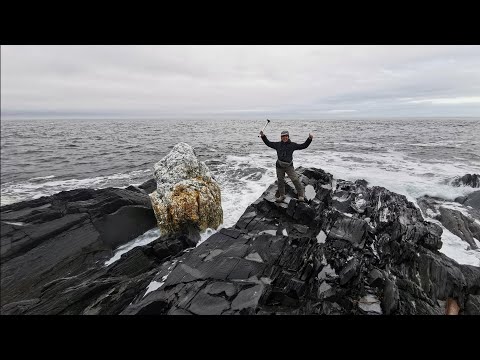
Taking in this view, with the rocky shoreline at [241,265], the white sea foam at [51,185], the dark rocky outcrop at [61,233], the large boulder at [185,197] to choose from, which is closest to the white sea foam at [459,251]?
the rocky shoreline at [241,265]

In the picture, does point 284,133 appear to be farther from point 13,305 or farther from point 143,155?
point 143,155

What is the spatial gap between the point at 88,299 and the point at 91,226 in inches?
146

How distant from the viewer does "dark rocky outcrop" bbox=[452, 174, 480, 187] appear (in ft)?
55.7

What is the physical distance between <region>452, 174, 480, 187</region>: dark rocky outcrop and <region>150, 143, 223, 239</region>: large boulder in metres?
18.2

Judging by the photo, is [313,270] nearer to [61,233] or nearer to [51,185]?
[61,233]

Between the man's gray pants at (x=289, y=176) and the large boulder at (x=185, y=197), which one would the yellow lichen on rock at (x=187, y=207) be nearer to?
the large boulder at (x=185, y=197)

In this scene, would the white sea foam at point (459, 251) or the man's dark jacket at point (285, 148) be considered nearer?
the white sea foam at point (459, 251)

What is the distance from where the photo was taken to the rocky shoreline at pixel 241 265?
557 centimetres

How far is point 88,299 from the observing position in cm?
599

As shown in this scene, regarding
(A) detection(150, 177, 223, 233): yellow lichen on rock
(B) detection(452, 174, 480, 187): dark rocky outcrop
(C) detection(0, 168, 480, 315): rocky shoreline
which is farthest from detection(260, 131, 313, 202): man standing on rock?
(B) detection(452, 174, 480, 187): dark rocky outcrop

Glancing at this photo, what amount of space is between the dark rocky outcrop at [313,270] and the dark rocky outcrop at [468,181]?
39.6 feet

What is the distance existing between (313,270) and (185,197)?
5.75 meters

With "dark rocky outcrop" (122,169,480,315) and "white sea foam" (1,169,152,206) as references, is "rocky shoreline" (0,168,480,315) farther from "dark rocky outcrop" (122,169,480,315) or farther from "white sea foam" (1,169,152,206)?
"white sea foam" (1,169,152,206)

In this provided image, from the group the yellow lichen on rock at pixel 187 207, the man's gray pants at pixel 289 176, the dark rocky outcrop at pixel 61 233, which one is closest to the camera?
the dark rocky outcrop at pixel 61 233
